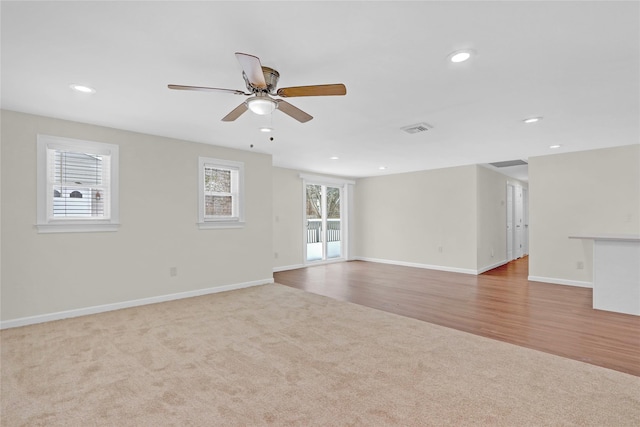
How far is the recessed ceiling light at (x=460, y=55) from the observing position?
6.96 feet

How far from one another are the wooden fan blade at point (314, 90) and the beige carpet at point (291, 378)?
2065 millimetres

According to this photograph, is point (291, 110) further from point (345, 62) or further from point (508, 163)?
point (508, 163)

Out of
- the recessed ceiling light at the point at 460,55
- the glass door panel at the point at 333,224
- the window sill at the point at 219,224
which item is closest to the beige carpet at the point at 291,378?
the window sill at the point at 219,224

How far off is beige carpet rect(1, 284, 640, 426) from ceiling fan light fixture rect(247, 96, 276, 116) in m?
2.03

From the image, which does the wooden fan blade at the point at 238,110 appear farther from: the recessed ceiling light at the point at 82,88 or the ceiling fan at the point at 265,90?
the recessed ceiling light at the point at 82,88

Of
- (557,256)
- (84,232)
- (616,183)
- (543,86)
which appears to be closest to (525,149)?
(616,183)

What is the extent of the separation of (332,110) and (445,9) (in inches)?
66.4

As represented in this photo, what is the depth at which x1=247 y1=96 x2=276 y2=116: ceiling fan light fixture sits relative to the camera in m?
2.26

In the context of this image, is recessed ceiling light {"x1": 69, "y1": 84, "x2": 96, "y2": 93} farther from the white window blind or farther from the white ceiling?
the white window blind

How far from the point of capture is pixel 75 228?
12.2 ft

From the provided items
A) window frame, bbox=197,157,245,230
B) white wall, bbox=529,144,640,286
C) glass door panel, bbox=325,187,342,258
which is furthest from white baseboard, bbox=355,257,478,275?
window frame, bbox=197,157,245,230

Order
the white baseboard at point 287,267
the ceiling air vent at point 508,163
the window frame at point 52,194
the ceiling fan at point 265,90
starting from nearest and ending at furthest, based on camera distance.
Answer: the ceiling fan at point 265,90, the window frame at point 52,194, the ceiling air vent at point 508,163, the white baseboard at point 287,267

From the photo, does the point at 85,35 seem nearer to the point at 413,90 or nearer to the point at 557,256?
the point at 413,90

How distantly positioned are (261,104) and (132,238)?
301cm
